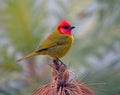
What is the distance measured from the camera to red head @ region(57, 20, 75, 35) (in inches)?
169

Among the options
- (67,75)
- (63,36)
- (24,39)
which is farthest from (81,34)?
(67,75)

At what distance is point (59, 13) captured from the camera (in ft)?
25.6

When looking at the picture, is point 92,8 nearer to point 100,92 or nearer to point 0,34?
point 0,34

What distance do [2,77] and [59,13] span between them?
5.23 ft

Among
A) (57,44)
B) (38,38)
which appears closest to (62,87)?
(57,44)

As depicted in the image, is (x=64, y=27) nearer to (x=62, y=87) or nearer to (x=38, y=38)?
(x=62, y=87)

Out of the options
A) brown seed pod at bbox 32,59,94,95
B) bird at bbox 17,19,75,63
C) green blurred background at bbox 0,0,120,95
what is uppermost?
green blurred background at bbox 0,0,120,95

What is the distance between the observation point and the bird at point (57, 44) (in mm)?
4266

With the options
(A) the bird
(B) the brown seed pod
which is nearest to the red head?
(A) the bird

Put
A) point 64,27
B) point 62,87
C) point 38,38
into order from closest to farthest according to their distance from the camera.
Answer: point 62,87
point 64,27
point 38,38

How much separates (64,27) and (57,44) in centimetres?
14

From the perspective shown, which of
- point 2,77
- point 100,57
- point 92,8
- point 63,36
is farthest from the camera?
point 92,8

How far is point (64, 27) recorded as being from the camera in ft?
14.3

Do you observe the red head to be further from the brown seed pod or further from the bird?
the brown seed pod
